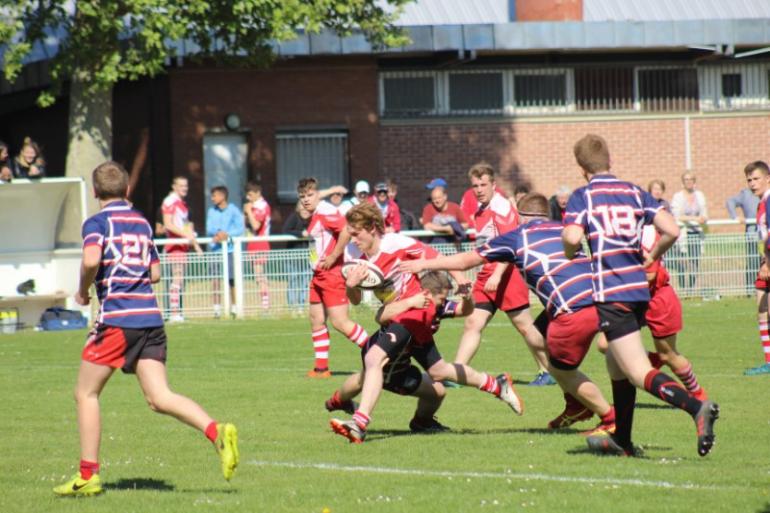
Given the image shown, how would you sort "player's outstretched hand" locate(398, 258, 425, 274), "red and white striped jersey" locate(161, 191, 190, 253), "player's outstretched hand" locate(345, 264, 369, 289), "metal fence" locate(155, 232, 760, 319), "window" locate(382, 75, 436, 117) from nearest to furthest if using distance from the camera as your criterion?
"player's outstretched hand" locate(398, 258, 425, 274) < "player's outstretched hand" locate(345, 264, 369, 289) < "metal fence" locate(155, 232, 760, 319) < "red and white striped jersey" locate(161, 191, 190, 253) < "window" locate(382, 75, 436, 117)

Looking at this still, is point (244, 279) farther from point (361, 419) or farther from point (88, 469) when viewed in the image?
point (88, 469)

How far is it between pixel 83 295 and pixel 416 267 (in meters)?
2.05

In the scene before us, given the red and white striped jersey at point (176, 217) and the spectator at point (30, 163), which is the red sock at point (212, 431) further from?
the red and white striped jersey at point (176, 217)

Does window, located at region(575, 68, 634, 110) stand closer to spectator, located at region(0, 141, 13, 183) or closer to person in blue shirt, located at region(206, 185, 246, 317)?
person in blue shirt, located at region(206, 185, 246, 317)

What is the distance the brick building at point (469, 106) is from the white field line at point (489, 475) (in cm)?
1986

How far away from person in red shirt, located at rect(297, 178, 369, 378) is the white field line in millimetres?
4473

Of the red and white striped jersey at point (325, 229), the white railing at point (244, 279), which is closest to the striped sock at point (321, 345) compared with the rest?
the red and white striped jersey at point (325, 229)

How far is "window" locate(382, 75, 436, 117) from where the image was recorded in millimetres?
29766

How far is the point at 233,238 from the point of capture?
21.5 metres

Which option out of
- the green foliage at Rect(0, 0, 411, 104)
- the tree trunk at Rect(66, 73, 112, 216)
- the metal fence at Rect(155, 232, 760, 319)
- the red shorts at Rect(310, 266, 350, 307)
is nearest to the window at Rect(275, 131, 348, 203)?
the green foliage at Rect(0, 0, 411, 104)

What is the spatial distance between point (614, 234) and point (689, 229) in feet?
50.7

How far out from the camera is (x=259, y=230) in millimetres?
22219

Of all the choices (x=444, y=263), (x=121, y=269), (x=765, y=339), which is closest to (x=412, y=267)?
(x=444, y=263)

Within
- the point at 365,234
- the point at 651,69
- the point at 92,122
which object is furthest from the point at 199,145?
the point at 365,234
